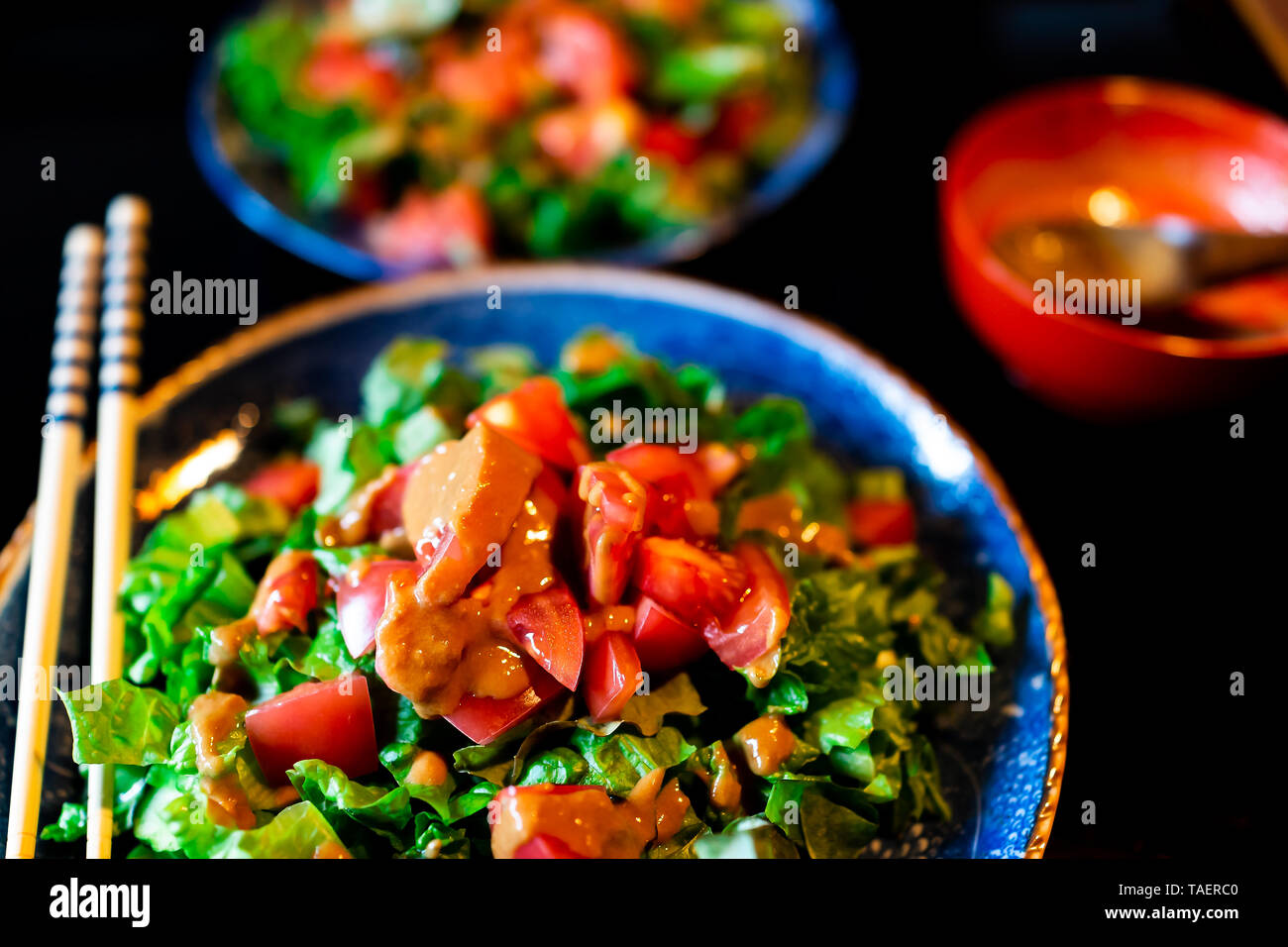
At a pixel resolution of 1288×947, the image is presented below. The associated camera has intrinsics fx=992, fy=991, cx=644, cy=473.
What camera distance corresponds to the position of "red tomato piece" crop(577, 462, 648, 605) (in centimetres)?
172

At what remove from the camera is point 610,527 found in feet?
5.62

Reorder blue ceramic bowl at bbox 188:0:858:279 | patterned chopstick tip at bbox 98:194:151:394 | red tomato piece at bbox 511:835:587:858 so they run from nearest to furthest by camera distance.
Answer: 1. red tomato piece at bbox 511:835:587:858
2. patterned chopstick tip at bbox 98:194:151:394
3. blue ceramic bowl at bbox 188:0:858:279

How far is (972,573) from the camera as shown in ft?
7.13

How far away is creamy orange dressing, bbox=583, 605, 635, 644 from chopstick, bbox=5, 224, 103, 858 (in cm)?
100

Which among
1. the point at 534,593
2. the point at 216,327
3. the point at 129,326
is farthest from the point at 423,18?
the point at 534,593

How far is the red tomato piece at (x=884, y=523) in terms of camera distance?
2.23 meters

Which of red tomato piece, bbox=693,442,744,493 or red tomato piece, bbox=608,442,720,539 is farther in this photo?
red tomato piece, bbox=693,442,744,493

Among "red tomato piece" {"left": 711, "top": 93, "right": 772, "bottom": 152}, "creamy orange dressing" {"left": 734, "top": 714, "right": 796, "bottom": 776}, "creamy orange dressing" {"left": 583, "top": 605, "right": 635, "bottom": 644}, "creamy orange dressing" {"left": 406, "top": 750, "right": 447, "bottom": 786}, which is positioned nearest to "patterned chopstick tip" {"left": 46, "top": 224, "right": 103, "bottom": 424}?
"creamy orange dressing" {"left": 406, "top": 750, "right": 447, "bottom": 786}

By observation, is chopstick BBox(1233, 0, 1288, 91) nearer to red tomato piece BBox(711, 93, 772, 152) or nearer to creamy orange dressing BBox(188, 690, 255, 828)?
red tomato piece BBox(711, 93, 772, 152)

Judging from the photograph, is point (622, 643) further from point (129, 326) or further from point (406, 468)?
point (129, 326)

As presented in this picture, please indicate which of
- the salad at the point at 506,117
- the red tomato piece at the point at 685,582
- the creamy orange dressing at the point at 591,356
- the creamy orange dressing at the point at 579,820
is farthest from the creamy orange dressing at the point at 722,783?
the salad at the point at 506,117

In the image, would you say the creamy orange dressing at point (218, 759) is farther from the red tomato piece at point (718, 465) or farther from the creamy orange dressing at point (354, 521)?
the red tomato piece at point (718, 465)

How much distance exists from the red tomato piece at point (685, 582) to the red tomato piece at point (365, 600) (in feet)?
1.33

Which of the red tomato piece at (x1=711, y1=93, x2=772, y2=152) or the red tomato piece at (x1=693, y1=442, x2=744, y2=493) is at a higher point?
the red tomato piece at (x1=711, y1=93, x2=772, y2=152)
